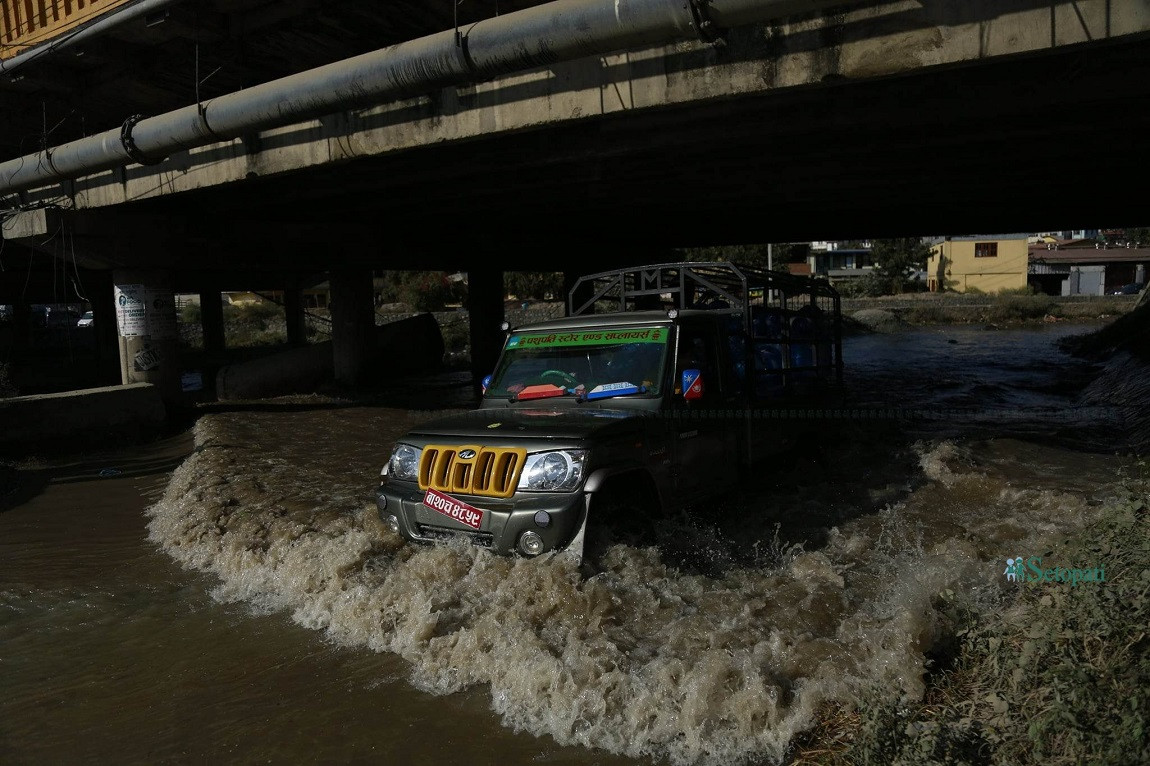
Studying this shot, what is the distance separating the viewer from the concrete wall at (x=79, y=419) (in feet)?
39.4

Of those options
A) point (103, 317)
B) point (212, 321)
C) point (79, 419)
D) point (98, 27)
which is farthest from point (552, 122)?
point (212, 321)

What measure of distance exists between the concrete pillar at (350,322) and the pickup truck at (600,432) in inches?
542

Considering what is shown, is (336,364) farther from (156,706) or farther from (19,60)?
(156,706)

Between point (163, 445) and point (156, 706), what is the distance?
984 centimetres

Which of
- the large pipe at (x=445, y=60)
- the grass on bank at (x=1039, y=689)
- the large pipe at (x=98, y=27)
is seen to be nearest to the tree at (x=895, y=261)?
the large pipe at (x=445, y=60)

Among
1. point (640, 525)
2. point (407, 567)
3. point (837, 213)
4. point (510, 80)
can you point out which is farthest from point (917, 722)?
point (837, 213)

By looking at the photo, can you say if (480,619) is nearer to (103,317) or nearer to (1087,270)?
(103,317)

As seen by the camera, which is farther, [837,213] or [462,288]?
[462,288]

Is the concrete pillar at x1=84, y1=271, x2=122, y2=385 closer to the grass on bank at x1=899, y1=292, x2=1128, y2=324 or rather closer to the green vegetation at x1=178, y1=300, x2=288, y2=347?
the green vegetation at x1=178, y1=300, x2=288, y2=347

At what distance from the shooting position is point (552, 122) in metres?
8.39

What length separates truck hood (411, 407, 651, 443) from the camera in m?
5.20

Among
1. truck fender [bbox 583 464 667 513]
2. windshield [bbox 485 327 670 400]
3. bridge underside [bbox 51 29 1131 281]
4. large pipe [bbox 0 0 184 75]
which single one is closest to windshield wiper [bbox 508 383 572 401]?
windshield [bbox 485 327 670 400]

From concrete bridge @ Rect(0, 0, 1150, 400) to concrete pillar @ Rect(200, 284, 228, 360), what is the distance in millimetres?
18082

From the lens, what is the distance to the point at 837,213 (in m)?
17.0
